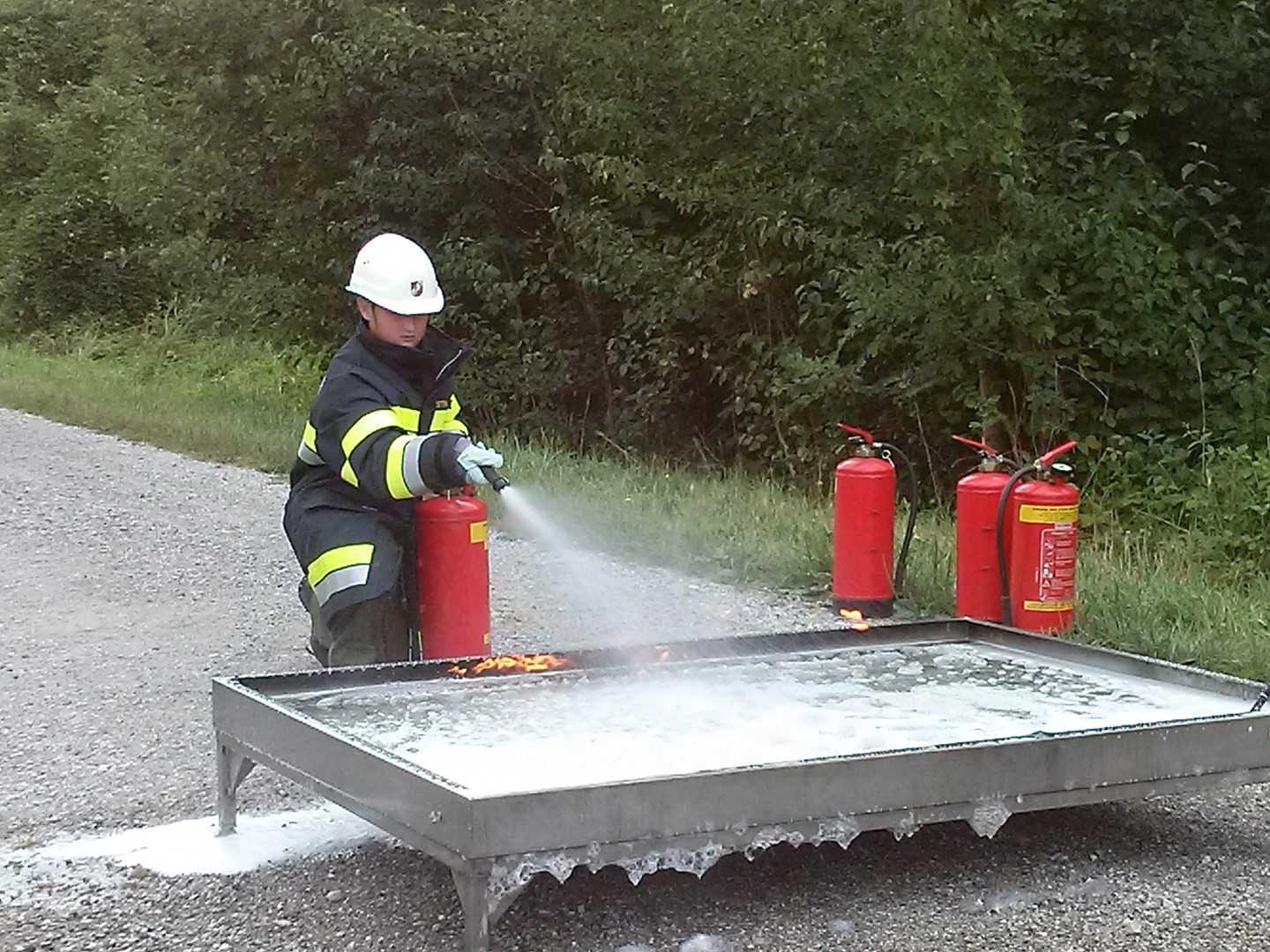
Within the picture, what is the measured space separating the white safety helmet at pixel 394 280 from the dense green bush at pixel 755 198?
20.9 feet

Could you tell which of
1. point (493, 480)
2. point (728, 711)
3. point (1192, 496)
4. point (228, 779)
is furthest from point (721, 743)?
point (1192, 496)

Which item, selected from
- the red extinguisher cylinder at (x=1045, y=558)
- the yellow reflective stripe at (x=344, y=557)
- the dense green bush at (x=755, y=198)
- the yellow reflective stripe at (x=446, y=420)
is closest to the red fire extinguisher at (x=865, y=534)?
the red extinguisher cylinder at (x=1045, y=558)

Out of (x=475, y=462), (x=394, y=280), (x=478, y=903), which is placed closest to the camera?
(x=478, y=903)

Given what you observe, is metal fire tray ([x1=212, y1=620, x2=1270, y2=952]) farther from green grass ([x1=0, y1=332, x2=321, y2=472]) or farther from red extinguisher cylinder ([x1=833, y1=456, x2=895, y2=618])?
green grass ([x1=0, y1=332, x2=321, y2=472])

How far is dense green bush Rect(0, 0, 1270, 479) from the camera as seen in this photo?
11977 millimetres

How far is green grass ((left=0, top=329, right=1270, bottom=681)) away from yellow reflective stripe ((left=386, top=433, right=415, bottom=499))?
117 inches

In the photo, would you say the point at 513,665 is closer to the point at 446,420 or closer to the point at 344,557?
the point at 344,557

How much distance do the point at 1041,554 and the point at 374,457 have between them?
274 centimetres

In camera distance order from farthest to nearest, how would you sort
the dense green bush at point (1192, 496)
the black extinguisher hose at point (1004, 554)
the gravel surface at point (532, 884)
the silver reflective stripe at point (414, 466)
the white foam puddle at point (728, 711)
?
the dense green bush at point (1192, 496) < the black extinguisher hose at point (1004, 554) < the silver reflective stripe at point (414, 466) < the white foam puddle at point (728, 711) < the gravel surface at point (532, 884)

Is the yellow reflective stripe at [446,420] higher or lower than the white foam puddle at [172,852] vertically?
higher

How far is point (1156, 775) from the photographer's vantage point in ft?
14.9

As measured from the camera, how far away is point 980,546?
7180 mm

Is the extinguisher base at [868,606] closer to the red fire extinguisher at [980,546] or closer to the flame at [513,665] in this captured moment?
the red fire extinguisher at [980,546]

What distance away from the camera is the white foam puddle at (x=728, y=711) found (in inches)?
177
